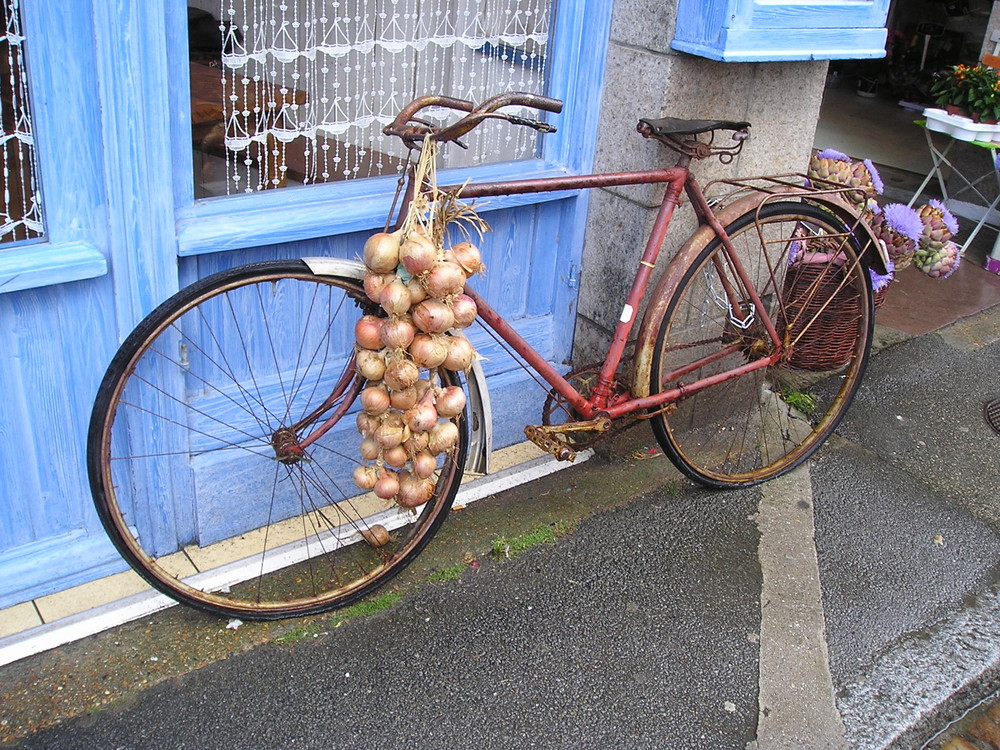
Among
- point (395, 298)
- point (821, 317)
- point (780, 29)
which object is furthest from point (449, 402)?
point (821, 317)

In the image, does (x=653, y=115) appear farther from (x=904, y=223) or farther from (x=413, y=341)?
(x=904, y=223)

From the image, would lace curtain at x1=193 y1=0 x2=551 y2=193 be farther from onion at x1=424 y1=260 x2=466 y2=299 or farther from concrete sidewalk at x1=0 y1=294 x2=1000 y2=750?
concrete sidewalk at x1=0 y1=294 x2=1000 y2=750

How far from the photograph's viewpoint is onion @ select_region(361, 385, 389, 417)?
2.67 m

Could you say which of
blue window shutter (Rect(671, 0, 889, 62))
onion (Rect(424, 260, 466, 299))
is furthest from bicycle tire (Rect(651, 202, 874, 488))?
onion (Rect(424, 260, 466, 299))

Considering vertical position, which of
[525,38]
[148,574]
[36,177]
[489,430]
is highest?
[525,38]

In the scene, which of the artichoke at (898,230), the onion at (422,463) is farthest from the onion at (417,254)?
the artichoke at (898,230)

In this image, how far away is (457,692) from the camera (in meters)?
2.91

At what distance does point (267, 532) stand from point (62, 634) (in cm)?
74

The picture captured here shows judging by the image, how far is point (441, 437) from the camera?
2816 millimetres

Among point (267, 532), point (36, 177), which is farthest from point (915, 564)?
point (36, 177)

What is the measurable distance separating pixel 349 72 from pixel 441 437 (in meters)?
1.24

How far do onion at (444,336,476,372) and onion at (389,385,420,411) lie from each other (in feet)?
0.41

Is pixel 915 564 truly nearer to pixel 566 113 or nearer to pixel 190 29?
pixel 566 113

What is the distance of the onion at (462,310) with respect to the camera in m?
2.64
